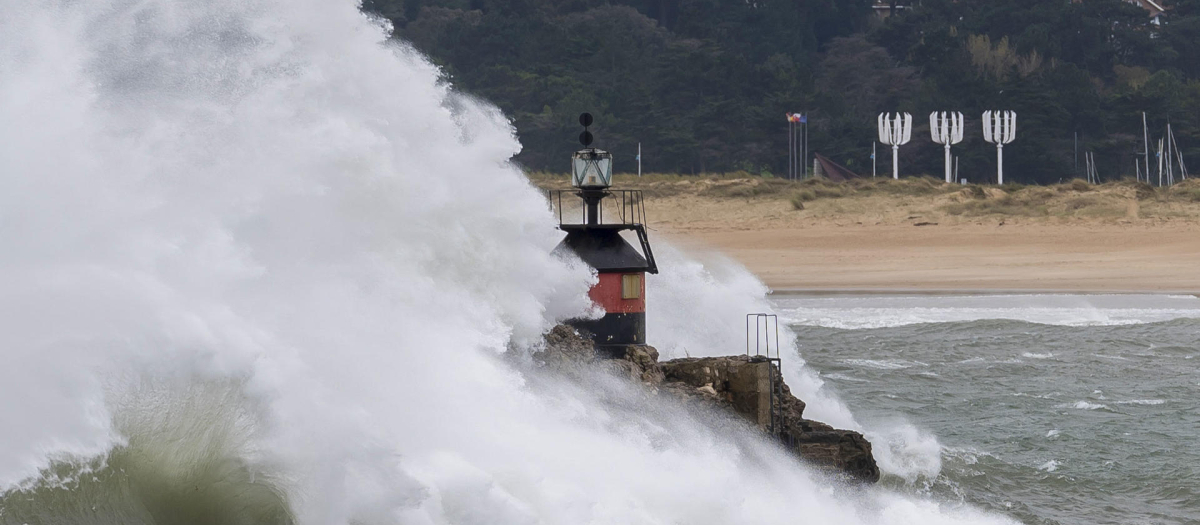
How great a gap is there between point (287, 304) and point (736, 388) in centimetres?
343

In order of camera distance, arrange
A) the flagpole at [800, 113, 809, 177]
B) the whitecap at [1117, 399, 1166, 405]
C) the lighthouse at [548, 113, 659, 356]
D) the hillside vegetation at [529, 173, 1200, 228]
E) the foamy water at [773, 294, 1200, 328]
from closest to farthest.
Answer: the lighthouse at [548, 113, 659, 356] → the whitecap at [1117, 399, 1166, 405] → the foamy water at [773, 294, 1200, 328] → the hillside vegetation at [529, 173, 1200, 228] → the flagpole at [800, 113, 809, 177]

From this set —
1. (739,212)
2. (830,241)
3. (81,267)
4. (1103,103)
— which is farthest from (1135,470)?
(1103,103)

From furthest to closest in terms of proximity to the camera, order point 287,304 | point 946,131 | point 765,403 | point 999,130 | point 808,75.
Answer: point 808,75
point 999,130
point 946,131
point 765,403
point 287,304

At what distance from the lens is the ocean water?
1079cm

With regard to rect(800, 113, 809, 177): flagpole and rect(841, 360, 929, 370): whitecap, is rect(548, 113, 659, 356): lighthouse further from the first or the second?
rect(800, 113, 809, 177): flagpole

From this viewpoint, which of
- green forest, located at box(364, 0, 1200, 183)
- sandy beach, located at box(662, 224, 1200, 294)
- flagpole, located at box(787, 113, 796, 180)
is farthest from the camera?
green forest, located at box(364, 0, 1200, 183)

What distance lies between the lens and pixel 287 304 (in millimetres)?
7113

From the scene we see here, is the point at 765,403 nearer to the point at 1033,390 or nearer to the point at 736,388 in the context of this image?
the point at 736,388

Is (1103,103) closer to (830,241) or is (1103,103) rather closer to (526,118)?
(526,118)

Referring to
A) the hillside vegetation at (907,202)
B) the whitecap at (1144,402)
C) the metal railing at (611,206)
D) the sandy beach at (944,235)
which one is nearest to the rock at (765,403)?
the metal railing at (611,206)

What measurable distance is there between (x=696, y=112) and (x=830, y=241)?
23.9 metres

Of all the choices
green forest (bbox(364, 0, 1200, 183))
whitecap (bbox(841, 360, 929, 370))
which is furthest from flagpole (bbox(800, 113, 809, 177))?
whitecap (bbox(841, 360, 929, 370))

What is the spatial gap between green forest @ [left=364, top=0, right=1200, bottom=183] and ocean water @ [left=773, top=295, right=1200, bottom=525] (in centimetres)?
2776

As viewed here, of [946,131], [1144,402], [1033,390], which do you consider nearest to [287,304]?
[1144,402]
